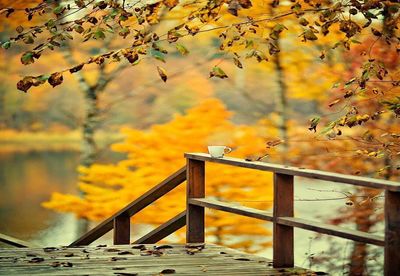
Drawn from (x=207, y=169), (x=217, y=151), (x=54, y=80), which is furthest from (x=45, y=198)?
(x=54, y=80)

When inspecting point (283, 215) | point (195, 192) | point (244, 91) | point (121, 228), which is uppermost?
point (244, 91)

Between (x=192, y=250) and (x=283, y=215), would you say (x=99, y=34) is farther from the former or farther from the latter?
(x=192, y=250)

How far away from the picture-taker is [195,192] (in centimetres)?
805

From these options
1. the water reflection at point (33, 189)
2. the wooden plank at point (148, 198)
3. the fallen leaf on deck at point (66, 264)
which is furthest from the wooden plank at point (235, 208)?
the water reflection at point (33, 189)

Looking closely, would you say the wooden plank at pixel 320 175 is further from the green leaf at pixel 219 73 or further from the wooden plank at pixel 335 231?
the green leaf at pixel 219 73

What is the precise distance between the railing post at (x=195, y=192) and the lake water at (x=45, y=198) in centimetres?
1445

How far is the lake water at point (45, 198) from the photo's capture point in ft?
84.7

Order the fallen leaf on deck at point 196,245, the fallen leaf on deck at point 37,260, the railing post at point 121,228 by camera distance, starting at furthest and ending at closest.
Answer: the railing post at point 121,228, the fallen leaf on deck at point 196,245, the fallen leaf on deck at point 37,260

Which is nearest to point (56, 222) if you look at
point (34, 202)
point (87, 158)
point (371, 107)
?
point (34, 202)

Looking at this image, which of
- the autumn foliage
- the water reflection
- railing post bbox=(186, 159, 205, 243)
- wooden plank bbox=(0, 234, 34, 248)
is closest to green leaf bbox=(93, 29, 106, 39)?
railing post bbox=(186, 159, 205, 243)

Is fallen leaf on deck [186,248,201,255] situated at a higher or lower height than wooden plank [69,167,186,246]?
lower

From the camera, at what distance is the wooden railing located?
563 centimetres

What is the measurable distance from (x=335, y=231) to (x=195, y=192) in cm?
222

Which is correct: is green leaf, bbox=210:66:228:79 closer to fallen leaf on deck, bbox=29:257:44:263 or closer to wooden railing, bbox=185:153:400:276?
wooden railing, bbox=185:153:400:276
